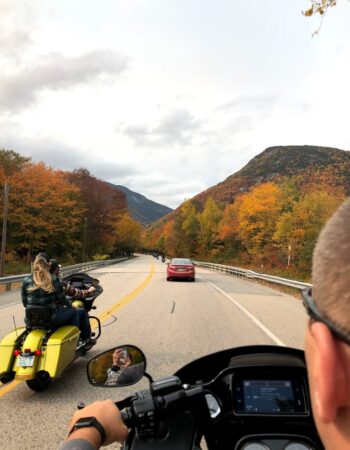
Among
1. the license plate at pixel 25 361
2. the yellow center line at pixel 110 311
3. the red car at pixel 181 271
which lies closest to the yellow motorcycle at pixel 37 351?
the license plate at pixel 25 361

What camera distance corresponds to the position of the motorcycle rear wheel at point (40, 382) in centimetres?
577

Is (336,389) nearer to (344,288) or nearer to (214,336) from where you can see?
(344,288)

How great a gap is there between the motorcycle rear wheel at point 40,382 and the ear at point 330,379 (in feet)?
17.8

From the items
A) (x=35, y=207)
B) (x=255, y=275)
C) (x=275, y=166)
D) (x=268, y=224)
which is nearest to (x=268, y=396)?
(x=255, y=275)

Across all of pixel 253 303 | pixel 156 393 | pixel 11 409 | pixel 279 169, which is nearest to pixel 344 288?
pixel 156 393

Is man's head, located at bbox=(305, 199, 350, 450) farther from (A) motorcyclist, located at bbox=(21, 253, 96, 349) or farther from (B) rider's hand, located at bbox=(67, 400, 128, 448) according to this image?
(A) motorcyclist, located at bbox=(21, 253, 96, 349)

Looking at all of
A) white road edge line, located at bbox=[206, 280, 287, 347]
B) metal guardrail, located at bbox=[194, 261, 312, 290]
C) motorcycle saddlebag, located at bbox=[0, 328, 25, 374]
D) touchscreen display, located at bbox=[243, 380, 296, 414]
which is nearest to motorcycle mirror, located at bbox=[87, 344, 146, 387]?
touchscreen display, located at bbox=[243, 380, 296, 414]

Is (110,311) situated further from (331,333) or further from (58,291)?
(331,333)

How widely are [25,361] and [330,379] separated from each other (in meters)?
5.44

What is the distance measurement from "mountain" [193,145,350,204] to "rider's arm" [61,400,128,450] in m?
140

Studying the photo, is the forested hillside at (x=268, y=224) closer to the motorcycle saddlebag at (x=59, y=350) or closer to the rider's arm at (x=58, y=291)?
the rider's arm at (x=58, y=291)

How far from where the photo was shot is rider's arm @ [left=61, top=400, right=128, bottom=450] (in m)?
1.54

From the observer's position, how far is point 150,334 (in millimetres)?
9930

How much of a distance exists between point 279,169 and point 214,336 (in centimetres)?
15868
